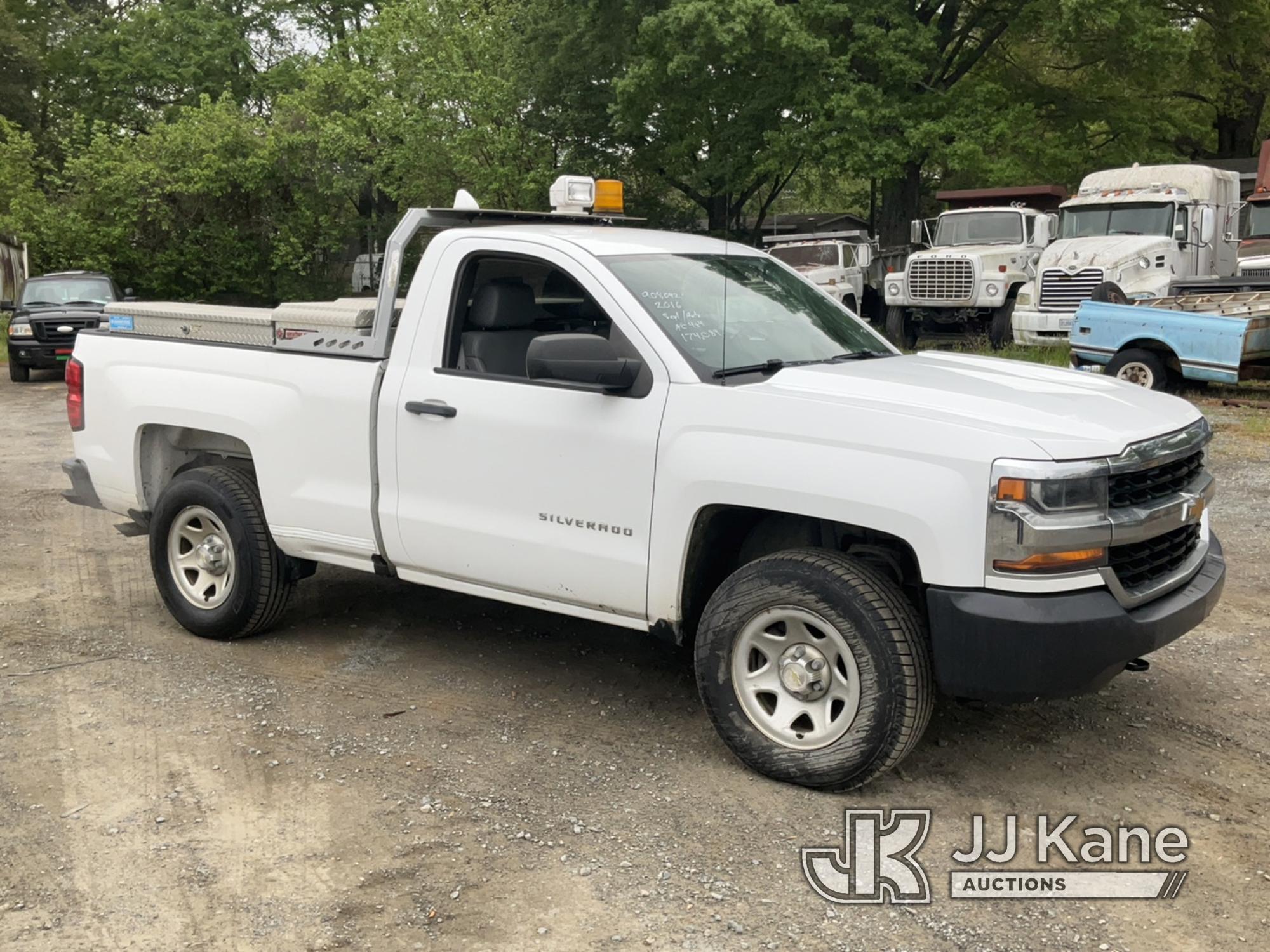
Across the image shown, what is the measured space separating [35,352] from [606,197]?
15.8 meters

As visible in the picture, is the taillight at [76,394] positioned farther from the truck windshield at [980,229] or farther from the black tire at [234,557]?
the truck windshield at [980,229]

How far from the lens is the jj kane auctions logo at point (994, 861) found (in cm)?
347

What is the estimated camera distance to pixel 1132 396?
14.4 feet

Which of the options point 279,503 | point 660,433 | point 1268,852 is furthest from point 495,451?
point 1268,852

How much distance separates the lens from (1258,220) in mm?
17266

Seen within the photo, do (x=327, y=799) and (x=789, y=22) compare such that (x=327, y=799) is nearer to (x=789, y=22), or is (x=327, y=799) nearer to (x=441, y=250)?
(x=441, y=250)

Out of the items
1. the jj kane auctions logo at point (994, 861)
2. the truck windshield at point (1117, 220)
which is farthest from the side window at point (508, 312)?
the truck windshield at point (1117, 220)

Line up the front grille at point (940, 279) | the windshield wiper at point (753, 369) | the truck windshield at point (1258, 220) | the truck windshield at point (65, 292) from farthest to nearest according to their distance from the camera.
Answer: the front grille at point (940, 279)
the truck windshield at point (65, 292)
the truck windshield at point (1258, 220)
the windshield wiper at point (753, 369)

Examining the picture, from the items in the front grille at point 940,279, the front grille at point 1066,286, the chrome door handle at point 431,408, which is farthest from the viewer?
A: the front grille at point 940,279

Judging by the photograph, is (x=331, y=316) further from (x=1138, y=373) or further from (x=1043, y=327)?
(x=1043, y=327)

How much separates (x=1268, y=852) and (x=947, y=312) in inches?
701

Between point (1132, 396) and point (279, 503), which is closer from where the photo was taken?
point (1132, 396)

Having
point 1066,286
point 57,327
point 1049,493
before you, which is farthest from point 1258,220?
point 57,327

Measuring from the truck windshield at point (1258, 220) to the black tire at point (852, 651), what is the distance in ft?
52.3
